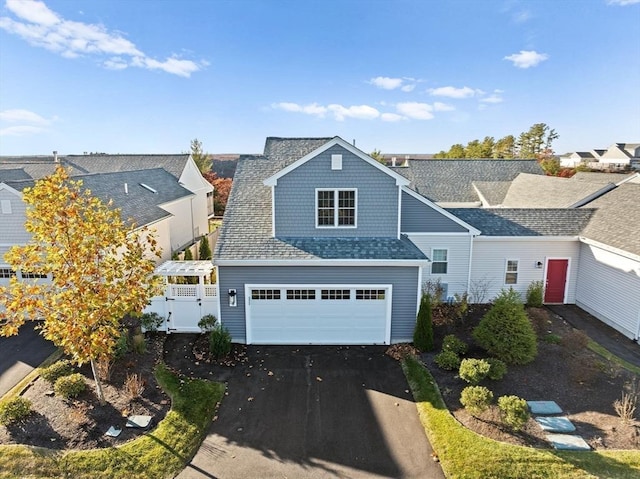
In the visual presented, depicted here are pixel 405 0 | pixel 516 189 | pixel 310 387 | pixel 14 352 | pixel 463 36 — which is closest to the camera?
pixel 310 387

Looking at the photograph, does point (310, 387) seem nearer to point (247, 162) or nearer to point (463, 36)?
point (247, 162)

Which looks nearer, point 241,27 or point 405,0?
point 405,0

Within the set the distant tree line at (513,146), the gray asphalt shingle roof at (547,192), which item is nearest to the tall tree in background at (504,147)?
the distant tree line at (513,146)

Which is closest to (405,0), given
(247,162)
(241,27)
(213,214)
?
(241,27)

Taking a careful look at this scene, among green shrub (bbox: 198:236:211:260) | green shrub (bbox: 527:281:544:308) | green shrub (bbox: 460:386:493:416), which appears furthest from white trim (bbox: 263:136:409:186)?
green shrub (bbox: 198:236:211:260)

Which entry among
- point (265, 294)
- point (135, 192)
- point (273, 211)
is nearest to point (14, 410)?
point (265, 294)

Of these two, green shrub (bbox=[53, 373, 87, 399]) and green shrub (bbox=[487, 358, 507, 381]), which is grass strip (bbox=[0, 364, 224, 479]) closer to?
green shrub (bbox=[53, 373, 87, 399])

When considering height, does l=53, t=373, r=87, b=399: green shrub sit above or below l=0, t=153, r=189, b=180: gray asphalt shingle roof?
below
